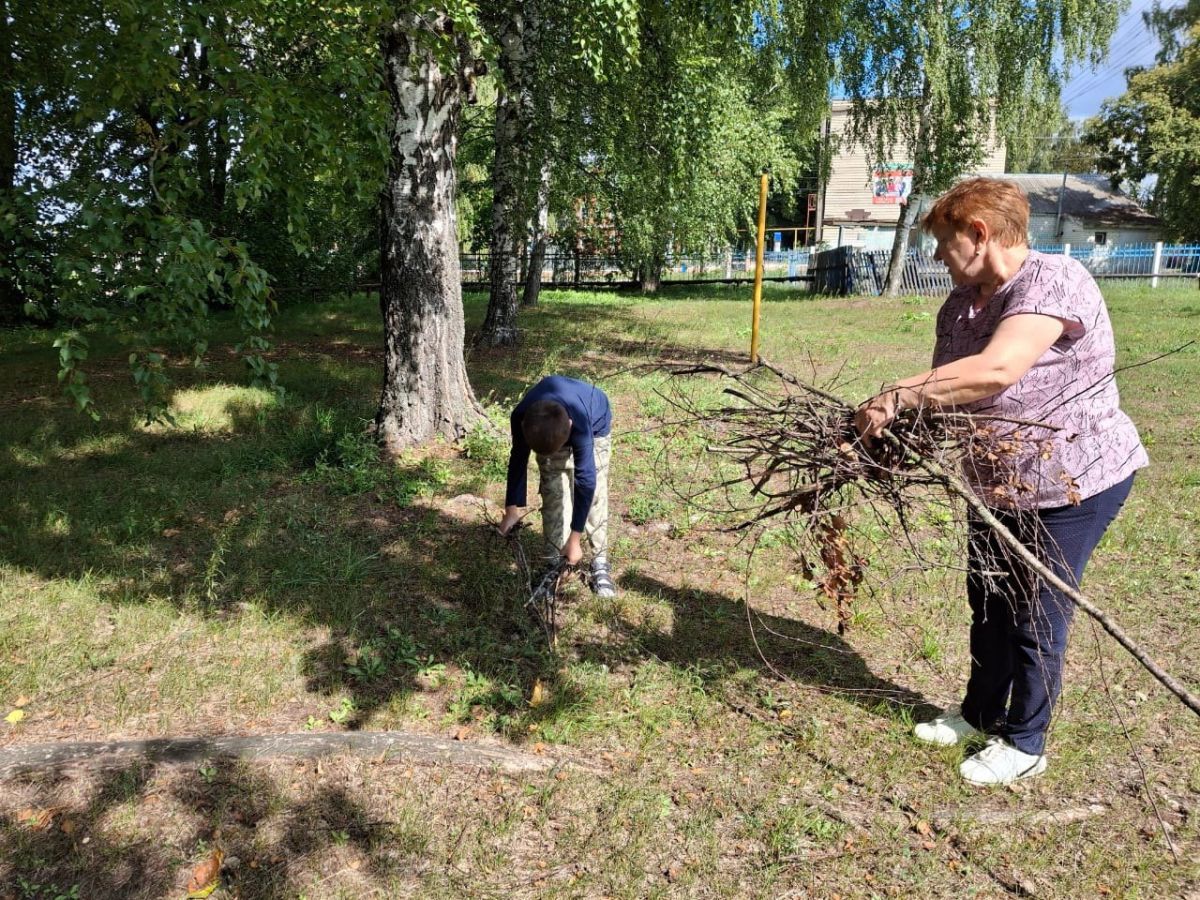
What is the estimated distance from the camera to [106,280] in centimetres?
324

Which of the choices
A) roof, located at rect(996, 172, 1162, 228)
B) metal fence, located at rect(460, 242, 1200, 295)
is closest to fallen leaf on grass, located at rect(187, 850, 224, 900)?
metal fence, located at rect(460, 242, 1200, 295)

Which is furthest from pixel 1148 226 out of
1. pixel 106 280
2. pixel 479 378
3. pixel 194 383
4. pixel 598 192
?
pixel 106 280

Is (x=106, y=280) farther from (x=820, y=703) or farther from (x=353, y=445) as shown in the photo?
(x=820, y=703)

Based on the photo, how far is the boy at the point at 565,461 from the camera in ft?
11.1

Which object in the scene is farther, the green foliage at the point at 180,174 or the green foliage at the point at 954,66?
the green foliage at the point at 954,66

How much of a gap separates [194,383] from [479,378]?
288 cm

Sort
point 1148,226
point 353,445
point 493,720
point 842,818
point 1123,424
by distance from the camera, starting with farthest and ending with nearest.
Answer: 1. point 1148,226
2. point 353,445
3. point 493,720
4. point 842,818
5. point 1123,424

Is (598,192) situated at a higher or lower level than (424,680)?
higher

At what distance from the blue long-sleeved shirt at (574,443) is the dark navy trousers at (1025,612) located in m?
1.53

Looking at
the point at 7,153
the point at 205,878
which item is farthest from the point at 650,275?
the point at 205,878

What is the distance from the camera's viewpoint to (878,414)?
224 centimetres

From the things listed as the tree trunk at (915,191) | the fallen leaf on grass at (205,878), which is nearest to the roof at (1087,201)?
the tree trunk at (915,191)

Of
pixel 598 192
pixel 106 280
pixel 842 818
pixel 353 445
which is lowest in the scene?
pixel 842 818

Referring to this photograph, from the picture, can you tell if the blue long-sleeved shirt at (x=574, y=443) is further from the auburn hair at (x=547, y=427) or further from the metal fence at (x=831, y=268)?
the metal fence at (x=831, y=268)
